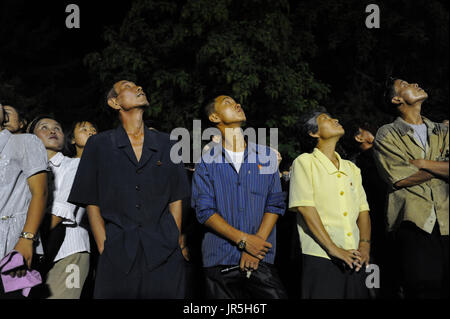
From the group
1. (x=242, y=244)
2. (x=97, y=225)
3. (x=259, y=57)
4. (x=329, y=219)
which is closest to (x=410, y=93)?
(x=329, y=219)

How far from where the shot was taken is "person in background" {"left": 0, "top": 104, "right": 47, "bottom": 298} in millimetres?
3240

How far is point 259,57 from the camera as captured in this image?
9.16 m

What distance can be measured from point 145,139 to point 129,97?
1.08 ft

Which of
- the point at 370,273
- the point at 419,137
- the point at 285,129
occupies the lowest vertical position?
the point at 370,273

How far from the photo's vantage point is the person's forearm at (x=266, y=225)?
11.2ft

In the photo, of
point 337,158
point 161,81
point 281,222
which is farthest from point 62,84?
point 337,158

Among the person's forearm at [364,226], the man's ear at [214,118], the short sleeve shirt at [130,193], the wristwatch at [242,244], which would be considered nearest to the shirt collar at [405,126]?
the person's forearm at [364,226]

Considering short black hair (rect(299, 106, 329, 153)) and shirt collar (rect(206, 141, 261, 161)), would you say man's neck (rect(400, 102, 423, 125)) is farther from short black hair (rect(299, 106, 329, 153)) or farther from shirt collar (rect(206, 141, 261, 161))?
shirt collar (rect(206, 141, 261, 161))

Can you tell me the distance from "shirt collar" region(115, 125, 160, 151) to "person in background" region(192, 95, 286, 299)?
0.43 m

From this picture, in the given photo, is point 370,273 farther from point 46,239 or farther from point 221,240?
point 46,239

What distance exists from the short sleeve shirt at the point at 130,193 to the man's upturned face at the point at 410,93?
1.74 m

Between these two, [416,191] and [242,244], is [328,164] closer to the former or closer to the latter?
[416,191]

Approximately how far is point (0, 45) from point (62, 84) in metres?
2.17

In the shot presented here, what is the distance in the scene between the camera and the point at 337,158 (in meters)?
3.84
